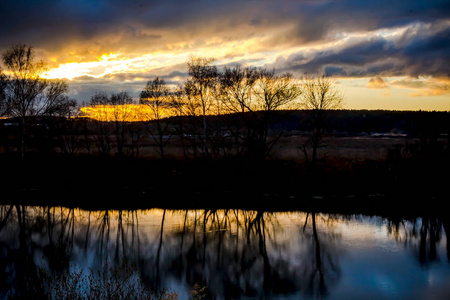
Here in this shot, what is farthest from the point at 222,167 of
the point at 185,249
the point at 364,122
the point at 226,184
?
the point at 364,122

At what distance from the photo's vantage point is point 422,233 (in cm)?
3077

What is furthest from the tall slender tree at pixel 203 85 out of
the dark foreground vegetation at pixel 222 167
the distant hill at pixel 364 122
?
the distant hill at pixel 364 122

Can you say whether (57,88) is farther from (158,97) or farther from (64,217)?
(64,217)

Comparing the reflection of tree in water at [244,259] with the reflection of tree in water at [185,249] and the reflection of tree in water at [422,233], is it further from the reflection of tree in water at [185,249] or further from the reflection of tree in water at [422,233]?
the reflection of tree in water at [422,233]

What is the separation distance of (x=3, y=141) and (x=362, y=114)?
5506 inches

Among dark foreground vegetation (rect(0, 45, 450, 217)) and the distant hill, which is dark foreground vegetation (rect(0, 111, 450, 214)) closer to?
dark foreground vegetation (rect(0, 45, 450, 217))

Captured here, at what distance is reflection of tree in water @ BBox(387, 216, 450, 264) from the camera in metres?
26.0

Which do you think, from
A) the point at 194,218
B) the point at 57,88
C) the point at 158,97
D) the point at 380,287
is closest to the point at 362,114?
the point at 158,97

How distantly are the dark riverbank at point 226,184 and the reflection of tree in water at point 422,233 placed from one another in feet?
11.6

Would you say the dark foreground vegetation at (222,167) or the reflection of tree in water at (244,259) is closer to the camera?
the reflection of tree in water at (244,259)

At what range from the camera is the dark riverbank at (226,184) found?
42.2m

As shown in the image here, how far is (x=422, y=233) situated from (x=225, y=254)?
15534mm

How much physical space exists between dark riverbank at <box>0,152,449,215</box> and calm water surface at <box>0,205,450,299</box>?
480cm

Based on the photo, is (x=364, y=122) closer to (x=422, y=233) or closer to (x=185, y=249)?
(x=422, y=233)
